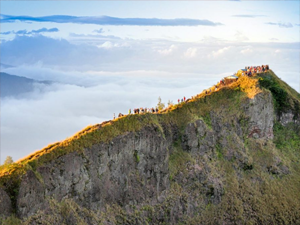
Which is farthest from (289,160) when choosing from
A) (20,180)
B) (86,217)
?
(20,180)

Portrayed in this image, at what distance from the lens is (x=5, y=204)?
60844 millimetres

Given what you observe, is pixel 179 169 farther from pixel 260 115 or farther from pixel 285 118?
pixel 285 118

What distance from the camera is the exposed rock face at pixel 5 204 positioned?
60594 millimetres

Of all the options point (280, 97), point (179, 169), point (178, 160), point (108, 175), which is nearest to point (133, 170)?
point (108, 175)

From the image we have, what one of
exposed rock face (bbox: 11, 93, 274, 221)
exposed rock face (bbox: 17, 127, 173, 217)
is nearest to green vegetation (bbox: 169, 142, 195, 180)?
exposed rock face (bbox: 11, 93, 274, 221)

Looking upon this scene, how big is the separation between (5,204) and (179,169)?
26.4 metres

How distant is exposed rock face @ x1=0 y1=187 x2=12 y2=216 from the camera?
199 ft

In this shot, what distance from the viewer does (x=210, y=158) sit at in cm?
8225

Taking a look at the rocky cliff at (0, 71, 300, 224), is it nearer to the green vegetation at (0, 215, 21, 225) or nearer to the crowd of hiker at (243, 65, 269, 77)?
the green vegetation at (0, 215, 21, 225)

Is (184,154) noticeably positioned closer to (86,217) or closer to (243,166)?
(243,166)

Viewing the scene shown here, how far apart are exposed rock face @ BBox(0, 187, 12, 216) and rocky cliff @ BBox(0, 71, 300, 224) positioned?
0.11 metres

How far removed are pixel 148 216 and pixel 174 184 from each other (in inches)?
272

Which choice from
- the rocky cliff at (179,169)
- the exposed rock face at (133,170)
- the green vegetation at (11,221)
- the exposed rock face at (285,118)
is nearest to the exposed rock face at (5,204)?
the rocky cliff at (179,169)

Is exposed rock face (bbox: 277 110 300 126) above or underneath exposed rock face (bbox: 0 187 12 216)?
above
